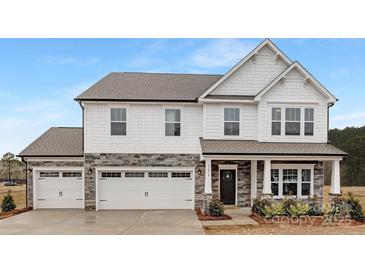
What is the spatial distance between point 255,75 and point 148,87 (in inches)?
205

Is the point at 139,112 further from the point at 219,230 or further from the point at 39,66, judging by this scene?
the point at 219,230

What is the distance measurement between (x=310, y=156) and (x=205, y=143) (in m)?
4.49

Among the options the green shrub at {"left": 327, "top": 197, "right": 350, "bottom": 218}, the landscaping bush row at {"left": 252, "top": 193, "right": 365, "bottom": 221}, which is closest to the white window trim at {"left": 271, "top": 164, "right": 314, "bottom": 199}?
the landscaping bush row at {"left": 252, "top": 193, "right": 365, "bottom": 221}

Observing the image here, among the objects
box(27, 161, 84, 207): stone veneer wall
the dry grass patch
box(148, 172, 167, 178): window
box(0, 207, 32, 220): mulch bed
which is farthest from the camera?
the dry grass patch

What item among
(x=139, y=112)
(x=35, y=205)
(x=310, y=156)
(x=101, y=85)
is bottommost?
(x=35, y=205)

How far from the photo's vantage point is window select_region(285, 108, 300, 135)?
45.8 feet

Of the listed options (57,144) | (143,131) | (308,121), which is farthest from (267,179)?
(57,144)

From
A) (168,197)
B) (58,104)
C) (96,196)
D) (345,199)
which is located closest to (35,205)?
(96,196)

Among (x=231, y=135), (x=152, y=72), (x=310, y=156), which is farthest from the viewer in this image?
(x=152, y=72)

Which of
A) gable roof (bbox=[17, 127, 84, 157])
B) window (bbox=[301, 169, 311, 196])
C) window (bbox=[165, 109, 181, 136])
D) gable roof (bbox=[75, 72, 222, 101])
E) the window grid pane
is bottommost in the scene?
window (bbox=[301, 169, 311, 196])

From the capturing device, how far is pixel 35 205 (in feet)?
48.3

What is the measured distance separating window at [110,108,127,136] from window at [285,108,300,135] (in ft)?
24.4

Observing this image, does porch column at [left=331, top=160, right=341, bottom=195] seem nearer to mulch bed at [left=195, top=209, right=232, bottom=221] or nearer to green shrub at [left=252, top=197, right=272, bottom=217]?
green shrub at [left=252, top=197, right=272, bottom=217]

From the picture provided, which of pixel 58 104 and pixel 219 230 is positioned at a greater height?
pixel 58 104
